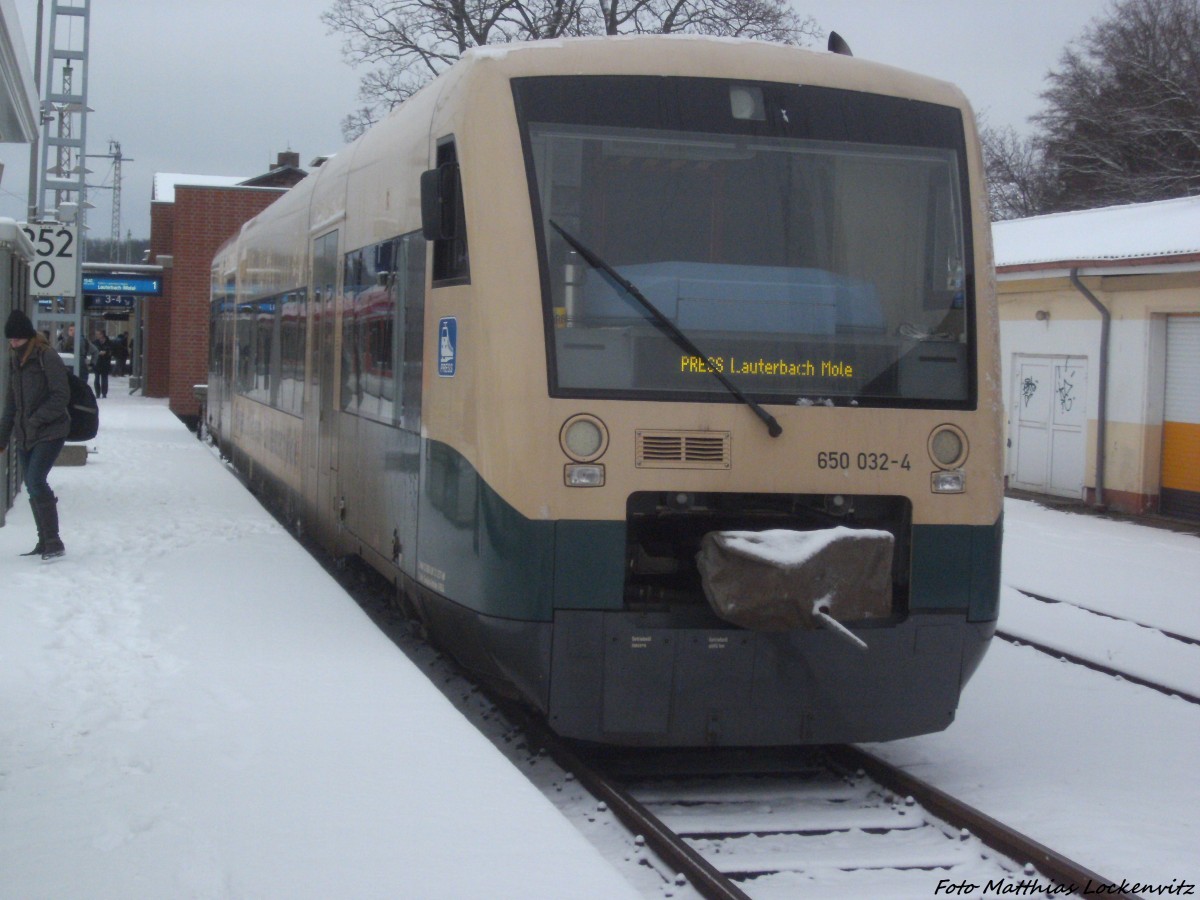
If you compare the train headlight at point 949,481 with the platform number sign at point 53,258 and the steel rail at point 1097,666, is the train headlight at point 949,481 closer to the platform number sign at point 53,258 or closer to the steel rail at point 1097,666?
the steel rail at point 1097,666

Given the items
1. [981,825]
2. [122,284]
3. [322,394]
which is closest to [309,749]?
[981,825]

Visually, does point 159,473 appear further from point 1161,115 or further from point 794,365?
point 1161,115

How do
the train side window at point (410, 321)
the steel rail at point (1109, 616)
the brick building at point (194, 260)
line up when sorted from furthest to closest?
the brick building at point (194, 260) → the steel rail at point (1109, 616) → the train side window at point (410, 321)

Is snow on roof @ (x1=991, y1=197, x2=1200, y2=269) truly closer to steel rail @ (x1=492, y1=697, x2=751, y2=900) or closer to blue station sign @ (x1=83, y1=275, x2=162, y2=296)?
steel rail @ (x1=492, y1=697, x2=751, y2=900)

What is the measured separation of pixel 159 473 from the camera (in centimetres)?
1738

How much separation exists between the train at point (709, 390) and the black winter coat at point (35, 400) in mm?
4408

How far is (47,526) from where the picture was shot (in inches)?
396

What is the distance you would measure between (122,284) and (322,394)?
80.8ft

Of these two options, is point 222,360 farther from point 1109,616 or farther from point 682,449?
point 682,449

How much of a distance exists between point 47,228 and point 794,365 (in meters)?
12.0

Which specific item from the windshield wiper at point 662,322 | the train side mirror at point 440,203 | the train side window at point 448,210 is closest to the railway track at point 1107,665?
the windshield wiper at point 662,322

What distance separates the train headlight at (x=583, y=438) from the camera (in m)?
5.92

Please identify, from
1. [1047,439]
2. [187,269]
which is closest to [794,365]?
[1047,439]

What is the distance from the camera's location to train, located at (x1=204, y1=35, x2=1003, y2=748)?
5934 mm
